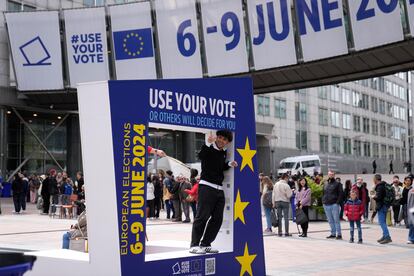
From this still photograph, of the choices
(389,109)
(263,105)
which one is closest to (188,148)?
(263,105)

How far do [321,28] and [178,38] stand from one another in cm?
813

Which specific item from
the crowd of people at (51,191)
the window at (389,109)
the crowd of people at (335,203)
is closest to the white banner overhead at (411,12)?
the crowd of people at (335,203)

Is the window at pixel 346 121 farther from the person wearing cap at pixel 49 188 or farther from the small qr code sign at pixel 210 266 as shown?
the small qr code sign at pixel 210 266

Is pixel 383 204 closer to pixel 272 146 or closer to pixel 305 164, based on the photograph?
pixel 305 164

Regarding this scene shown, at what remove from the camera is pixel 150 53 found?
3219 centimetres

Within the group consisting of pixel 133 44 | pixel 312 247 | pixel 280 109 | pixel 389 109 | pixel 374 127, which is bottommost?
pixel 312 247

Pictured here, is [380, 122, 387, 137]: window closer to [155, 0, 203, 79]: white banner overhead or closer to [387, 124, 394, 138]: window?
[387, 124, 394, 138]: window

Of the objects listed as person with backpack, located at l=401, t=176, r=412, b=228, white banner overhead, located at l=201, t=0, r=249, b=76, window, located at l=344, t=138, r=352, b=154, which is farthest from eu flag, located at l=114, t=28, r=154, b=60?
window, located at l=344, t=138, r=352, b=154

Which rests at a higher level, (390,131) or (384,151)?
(390,131)

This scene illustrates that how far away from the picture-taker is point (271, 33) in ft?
90.1

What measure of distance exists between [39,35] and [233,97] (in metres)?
28.0

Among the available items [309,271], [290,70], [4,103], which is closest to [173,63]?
[290,70]

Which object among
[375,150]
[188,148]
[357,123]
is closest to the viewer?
[188,148]

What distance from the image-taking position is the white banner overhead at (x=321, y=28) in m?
25.1
